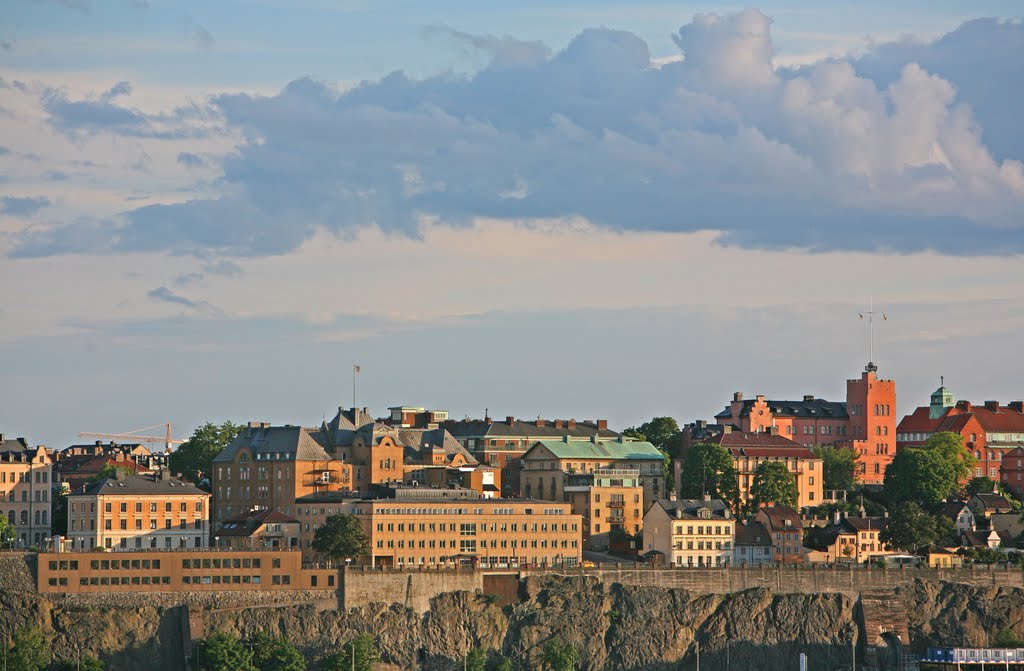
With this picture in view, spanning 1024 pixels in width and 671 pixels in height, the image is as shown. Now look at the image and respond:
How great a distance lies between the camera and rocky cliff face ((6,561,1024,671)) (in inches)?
5384

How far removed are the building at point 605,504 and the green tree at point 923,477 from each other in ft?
85.3

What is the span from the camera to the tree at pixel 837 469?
624 feet

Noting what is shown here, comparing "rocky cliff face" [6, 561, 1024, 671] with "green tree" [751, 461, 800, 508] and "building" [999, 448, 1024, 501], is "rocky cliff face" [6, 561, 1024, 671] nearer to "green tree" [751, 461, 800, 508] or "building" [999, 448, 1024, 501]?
"green tree" [751, 461, 800, 508]

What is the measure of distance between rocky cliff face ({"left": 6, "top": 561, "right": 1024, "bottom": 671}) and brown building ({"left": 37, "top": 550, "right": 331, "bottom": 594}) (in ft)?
4.03

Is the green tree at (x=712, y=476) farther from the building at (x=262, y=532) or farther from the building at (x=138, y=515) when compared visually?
the building at (x=138, y=515)

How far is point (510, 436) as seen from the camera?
7175 inches

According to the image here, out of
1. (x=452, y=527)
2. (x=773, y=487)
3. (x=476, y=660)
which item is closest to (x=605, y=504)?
(x=773, y=487)

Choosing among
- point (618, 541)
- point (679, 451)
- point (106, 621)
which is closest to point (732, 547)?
Answer: point (618, 541)

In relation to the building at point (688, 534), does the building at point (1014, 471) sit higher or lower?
higher

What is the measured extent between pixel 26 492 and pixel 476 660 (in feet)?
125

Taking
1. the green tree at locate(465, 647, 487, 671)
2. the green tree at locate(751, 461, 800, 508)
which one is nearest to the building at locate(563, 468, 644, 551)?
the green tree at locate(751, 461, 800, 508)

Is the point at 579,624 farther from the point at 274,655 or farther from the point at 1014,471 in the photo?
the point at 1014,471

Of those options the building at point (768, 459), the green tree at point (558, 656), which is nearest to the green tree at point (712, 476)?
the building at point (768, 459)

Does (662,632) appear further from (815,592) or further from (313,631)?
(313,631)
